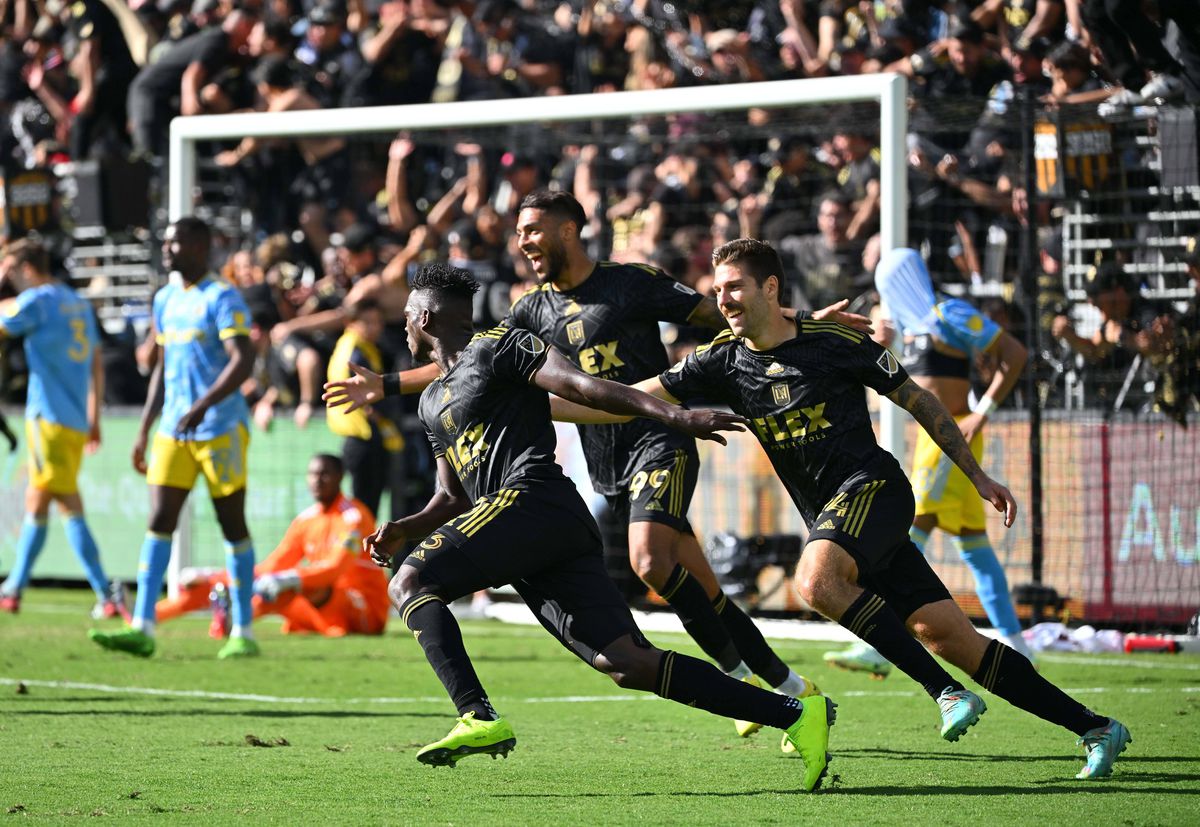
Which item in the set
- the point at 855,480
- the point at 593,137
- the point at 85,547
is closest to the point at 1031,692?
the point at 855,480

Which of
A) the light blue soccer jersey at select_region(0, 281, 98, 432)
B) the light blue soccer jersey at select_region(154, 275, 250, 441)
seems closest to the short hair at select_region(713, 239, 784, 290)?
the light blue soccer jersey at select_region(154, 275, 250, 441)

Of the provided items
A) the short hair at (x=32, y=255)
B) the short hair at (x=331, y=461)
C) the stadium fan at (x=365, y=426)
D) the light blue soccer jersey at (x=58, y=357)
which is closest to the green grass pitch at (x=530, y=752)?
the short hair at (x=331, y=461)

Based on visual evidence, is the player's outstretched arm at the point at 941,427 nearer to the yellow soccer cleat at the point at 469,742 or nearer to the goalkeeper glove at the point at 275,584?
the yellow soccer cleat at the point at 469,742

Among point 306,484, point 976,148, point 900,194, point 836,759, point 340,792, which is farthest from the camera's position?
point 306,484

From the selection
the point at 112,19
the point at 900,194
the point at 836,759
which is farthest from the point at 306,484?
the point at 836,759

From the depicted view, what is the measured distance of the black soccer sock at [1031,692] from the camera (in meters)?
6.26

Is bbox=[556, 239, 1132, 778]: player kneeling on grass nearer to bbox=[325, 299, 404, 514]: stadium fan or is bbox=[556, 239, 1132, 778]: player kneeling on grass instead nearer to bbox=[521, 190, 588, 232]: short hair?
bbox=[521, 190, 588, 232]: short hair

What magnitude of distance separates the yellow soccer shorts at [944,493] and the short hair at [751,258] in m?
3.57

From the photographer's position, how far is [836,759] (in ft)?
22.8

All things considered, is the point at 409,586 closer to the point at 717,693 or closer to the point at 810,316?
the point at 717,693

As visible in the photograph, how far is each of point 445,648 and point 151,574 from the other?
527 centimetres

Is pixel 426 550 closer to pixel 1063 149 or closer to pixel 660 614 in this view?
pixel 660 614

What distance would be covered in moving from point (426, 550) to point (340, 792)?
0.88 metres

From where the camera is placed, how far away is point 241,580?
1111cm
